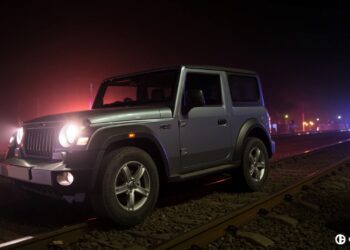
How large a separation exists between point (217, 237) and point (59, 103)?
196ft

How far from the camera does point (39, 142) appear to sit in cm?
469

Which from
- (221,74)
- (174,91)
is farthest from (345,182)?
(174,91)

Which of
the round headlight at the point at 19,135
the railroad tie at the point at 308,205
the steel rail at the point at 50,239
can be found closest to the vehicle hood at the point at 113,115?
the round headlight at the point at 19,135

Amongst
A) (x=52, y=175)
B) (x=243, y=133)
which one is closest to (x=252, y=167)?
(x=243, y=133)

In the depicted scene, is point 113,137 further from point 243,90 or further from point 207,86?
point 243,90

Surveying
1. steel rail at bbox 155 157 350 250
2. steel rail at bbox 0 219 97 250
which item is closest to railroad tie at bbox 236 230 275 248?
steel rail at bbox 155 157 350 250

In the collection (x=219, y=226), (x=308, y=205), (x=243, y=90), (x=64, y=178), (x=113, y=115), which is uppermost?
(x=243, y=90)

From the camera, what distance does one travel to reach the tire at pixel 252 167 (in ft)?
21.0

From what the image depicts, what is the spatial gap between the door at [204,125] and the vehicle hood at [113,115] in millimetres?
401

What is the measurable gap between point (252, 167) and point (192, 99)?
222 cm

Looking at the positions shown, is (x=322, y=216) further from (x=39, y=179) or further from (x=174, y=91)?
(x=39, y=179)

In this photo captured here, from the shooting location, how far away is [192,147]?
5.30 metres

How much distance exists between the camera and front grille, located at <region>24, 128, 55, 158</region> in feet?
14.8

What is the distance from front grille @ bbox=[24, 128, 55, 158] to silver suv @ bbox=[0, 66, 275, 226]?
0.04ft
